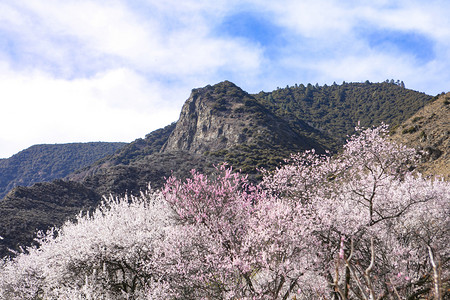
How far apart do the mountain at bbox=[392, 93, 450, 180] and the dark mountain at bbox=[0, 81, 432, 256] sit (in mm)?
31529

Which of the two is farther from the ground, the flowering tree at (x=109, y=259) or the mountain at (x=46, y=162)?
the mountain at (x=46, y=162)

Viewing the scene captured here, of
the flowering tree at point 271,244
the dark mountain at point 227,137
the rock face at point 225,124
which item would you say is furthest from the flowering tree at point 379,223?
the rock face at point 225,124

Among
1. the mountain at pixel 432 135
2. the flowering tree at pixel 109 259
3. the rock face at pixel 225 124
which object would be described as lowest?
the flowering tree at pixel 109 259

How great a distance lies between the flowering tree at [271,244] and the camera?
1082 centimetres

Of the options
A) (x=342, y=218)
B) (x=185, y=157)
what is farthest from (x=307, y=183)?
(x=185, y=157)

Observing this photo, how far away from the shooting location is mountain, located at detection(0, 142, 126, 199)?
154 metres

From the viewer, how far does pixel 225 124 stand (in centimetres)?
10969

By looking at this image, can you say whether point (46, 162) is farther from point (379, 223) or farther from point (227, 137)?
point (379, 223)

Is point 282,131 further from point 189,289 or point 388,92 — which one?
point 189,289

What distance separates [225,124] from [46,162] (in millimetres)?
117074

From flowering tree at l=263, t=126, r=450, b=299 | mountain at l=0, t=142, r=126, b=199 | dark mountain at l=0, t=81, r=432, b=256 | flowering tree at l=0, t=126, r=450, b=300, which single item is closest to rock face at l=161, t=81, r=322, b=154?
dark mountain at l=0, t=81, r=432, b=256

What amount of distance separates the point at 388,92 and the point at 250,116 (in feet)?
222

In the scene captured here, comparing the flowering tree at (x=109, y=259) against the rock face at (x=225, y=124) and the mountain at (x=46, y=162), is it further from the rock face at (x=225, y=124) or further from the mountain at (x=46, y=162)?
the mountain at (x=46, y=162)

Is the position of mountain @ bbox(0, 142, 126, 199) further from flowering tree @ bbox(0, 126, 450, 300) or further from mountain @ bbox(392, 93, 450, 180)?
flowering tree @ bbox(0, 126, 450, 300)
